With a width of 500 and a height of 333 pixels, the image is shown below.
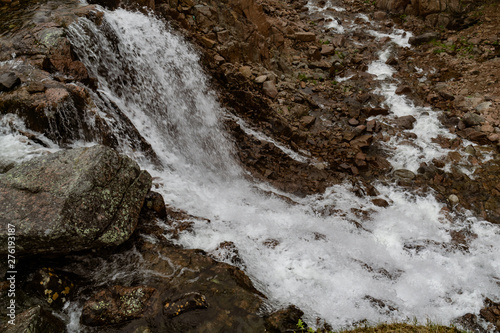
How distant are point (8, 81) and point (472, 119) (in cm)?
1377

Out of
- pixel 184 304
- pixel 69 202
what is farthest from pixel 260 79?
pixel 184 304

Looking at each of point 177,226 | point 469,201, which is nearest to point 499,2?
point 469,201

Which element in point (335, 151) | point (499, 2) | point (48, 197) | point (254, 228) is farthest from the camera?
point (499, 2)

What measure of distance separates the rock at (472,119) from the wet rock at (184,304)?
10.7 meters

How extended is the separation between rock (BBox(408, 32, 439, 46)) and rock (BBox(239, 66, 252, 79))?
28.9 feet

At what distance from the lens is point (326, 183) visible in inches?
373

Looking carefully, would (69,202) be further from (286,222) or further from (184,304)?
(286,222)

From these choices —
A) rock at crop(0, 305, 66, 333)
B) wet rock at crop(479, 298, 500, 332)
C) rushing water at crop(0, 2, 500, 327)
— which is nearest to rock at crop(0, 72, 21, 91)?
rushing water at crop(0, 2, 500, 327)

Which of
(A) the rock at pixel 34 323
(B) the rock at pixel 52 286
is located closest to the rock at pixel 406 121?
(B) the rock at pixel 52 286

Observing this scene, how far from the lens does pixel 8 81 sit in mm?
6867

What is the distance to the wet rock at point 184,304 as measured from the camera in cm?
476

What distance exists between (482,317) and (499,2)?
14.8 metres

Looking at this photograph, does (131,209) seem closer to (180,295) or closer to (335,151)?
(180,295)

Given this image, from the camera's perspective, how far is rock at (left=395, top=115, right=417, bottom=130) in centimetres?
1095
